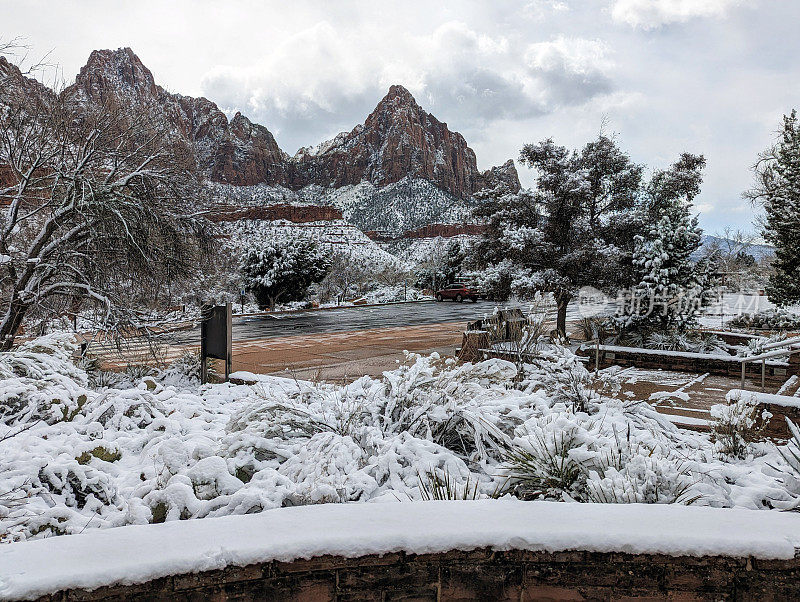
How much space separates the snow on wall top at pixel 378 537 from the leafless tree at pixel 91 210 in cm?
480

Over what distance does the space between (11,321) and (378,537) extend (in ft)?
21.2

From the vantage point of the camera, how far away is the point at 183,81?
9758 mm

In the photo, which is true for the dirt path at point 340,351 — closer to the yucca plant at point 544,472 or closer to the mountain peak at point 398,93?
the yucca plant at point 544,472

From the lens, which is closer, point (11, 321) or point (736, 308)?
point (11, 321)

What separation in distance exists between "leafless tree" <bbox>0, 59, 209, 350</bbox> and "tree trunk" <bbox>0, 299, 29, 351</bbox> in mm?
13

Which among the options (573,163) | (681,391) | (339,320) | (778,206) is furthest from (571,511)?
(778,206)

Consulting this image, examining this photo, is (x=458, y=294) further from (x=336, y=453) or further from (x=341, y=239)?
(x=336, y=453)

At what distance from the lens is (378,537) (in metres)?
1.98

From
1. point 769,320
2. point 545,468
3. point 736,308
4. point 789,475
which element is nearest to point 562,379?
point 789,475

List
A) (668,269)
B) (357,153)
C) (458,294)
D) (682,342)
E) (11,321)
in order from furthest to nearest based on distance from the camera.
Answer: (357,153), (458,294), (668,269), (682,342), (11,321)

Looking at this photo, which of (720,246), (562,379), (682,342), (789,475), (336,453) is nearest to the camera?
(789,475)

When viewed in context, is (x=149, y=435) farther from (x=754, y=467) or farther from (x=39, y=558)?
(x=754, y=467)

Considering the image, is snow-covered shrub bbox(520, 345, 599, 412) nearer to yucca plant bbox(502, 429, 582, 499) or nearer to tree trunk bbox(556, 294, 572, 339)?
yucca plant bbox(502, 429, 582, 499)

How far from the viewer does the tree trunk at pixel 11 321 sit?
20.4 feet
